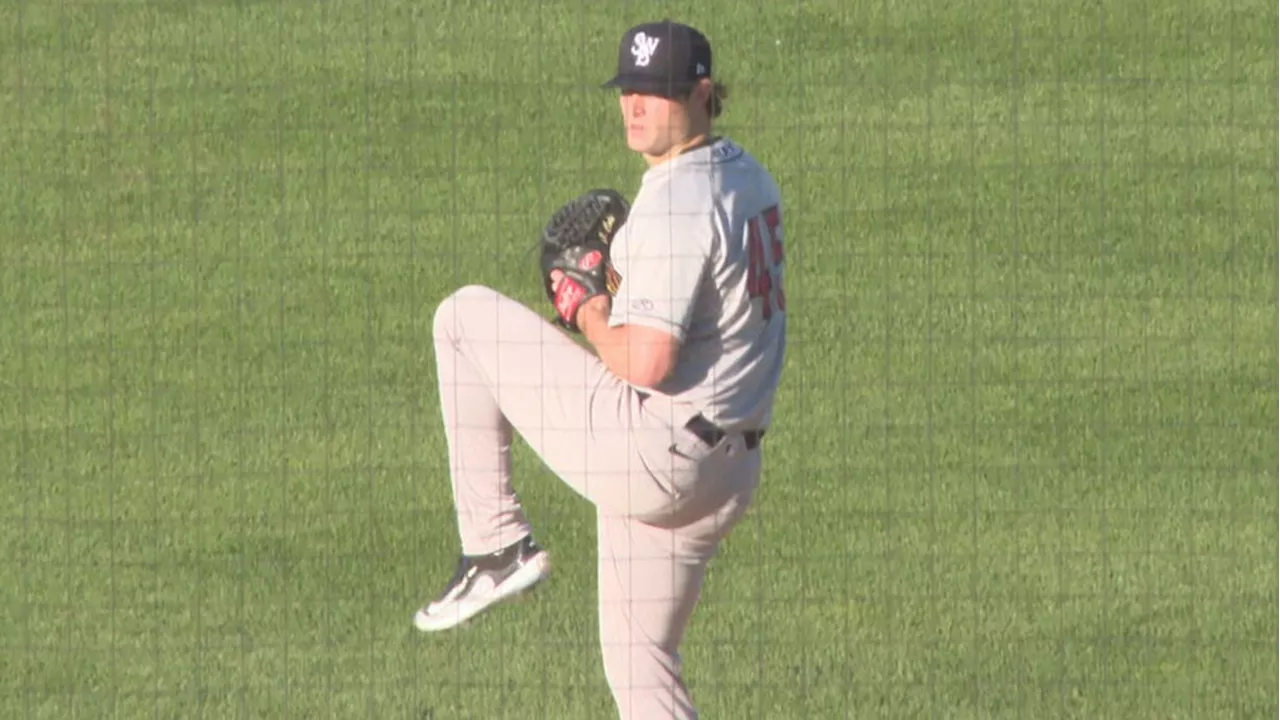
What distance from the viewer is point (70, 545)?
417 inches

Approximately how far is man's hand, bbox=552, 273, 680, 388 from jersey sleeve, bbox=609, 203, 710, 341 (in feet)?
0.09

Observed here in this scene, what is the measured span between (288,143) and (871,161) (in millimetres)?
3258

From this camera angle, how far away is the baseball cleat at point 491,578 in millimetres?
7832

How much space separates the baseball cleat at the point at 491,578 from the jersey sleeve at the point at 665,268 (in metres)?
1.08

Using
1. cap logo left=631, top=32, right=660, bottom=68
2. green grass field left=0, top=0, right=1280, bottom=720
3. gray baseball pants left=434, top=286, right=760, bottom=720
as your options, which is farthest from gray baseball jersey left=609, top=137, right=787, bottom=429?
green grass field left=0, top=0, right=1280, bottom=720

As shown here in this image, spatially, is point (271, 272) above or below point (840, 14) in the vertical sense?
below

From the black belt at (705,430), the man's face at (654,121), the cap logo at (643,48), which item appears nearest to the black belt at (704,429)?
the black belt at (705,430)

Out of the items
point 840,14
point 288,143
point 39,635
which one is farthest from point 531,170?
point 39,635

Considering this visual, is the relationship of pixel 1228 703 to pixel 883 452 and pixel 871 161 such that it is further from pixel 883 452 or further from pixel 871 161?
pixel 871 161

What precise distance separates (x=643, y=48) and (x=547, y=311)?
5.77 meters

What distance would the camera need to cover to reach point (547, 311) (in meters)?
13.0

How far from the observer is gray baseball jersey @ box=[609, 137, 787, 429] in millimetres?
7000

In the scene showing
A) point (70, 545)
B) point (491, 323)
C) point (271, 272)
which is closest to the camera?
point (491, 323)

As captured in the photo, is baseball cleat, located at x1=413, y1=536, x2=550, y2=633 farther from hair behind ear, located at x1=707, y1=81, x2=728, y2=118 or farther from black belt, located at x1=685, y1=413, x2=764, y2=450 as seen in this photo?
hair behind ear, located at x1=707, y1=81, x2=728, y2=118
